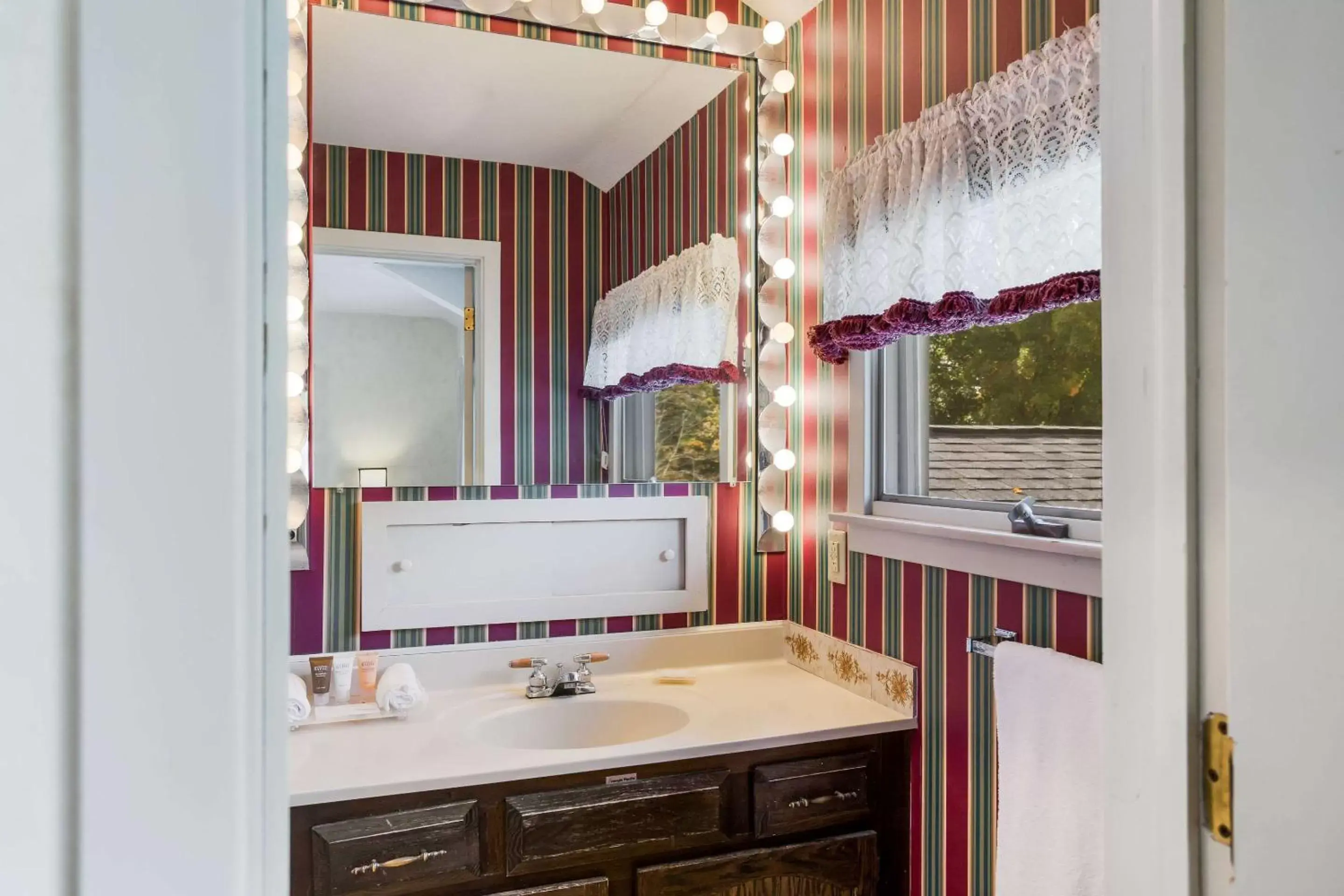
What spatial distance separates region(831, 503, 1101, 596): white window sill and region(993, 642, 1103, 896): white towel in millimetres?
114

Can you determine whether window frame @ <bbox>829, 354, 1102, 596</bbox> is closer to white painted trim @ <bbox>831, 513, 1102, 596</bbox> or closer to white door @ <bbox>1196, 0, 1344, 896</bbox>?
white painted trim @ <bbox>831, 513, 1102, 596</bbox>

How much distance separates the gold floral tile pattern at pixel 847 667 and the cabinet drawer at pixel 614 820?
0.40 metres

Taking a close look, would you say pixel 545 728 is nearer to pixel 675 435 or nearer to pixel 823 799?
pixel 823 799

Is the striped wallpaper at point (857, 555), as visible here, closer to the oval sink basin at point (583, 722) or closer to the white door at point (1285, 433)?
the oval sink basin at point (583, 722)

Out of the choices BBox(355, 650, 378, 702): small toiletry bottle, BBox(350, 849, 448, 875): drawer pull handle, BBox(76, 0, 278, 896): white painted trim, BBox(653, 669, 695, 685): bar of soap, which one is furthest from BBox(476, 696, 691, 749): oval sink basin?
BBox(76, 0, 278, 896): white painted trim

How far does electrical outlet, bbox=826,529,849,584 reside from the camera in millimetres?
1854

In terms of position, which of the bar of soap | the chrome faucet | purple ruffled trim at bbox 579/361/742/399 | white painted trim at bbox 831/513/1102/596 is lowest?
the bar of soap

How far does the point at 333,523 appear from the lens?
1.77 meters

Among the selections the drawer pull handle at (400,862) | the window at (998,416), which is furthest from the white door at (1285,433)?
the drawer pull handle at (400,862)

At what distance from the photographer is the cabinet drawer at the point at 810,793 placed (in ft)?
5.10

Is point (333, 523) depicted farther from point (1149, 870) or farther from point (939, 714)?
point (1149, 870)

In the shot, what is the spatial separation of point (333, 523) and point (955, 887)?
1332 mm

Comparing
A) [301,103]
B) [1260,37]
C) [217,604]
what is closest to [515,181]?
[301,103]

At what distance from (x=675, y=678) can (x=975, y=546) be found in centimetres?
76
